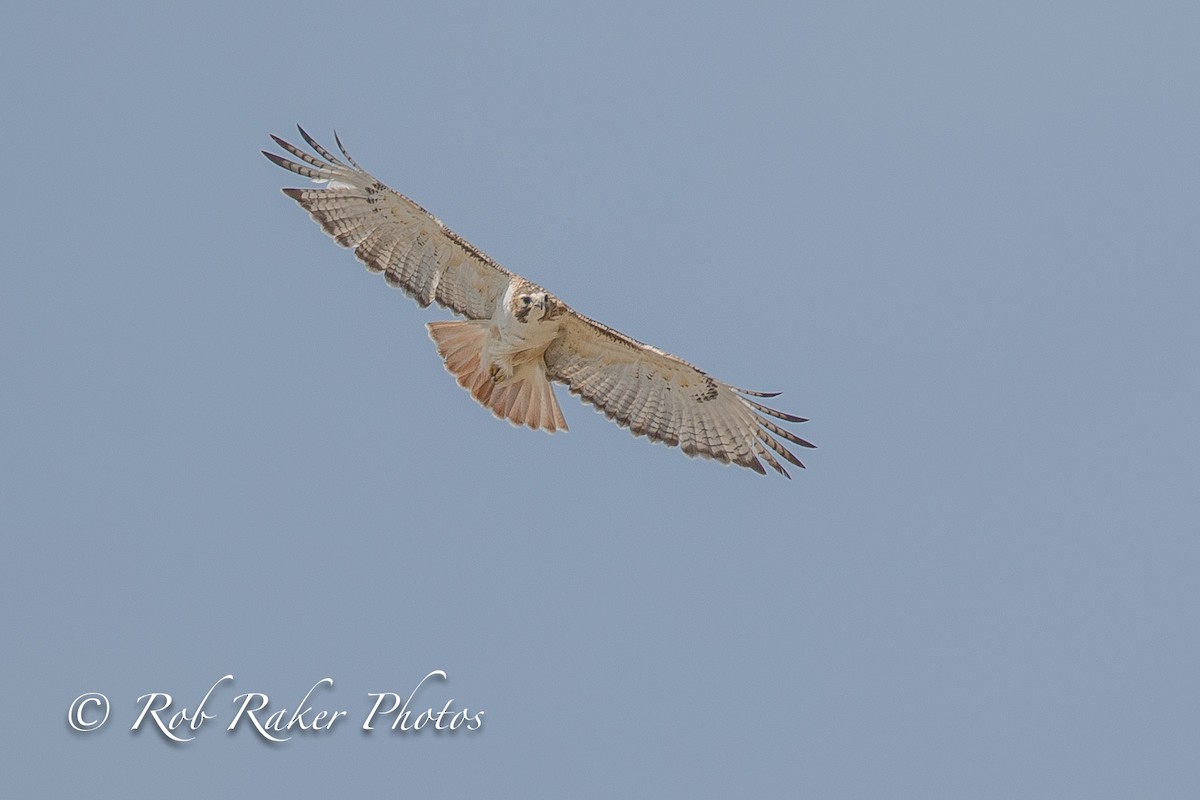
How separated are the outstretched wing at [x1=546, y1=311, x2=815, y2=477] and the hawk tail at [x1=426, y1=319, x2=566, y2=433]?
0.36m

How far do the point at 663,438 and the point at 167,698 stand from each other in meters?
4.68

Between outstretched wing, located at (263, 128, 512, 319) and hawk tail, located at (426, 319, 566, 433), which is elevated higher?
outstretched wing, located at (263, 128, 512, 319)

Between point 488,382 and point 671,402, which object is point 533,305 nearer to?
point 488,382

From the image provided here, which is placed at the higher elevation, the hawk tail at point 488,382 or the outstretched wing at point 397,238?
the outstretched wing at point 397,238

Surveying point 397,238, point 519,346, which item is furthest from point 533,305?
point 397,238

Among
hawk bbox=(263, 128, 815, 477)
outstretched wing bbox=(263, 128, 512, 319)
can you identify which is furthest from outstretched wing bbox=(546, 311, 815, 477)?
outstretched wing bbox=(263, 128, 512, 319)

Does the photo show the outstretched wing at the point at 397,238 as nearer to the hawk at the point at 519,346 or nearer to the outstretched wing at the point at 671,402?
the hawk at the point at 519,346

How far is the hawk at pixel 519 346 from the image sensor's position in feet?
47.1

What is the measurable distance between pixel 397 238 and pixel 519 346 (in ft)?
4.48

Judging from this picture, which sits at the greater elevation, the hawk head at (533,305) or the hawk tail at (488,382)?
the hawk head at (533,305)

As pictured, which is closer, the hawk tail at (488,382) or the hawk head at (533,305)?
the hawk head at (533,305)

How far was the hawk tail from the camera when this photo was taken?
1470 centimetres

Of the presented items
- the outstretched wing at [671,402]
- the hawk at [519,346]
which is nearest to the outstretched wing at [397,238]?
the hawk at [519,346]

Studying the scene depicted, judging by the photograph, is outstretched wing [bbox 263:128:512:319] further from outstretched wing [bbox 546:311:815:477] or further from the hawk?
outstretched wing [bbox 546:311:815:477]
